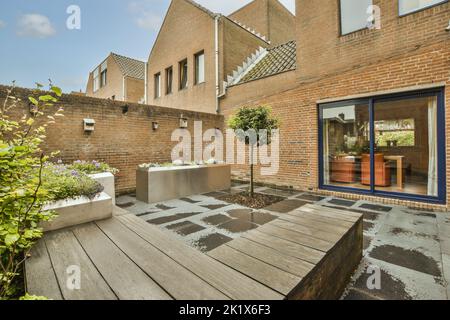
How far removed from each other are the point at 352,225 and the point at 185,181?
4008mm

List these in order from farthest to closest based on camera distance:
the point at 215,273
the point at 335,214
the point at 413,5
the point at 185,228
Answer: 1. the point at 413,5
2. the point at 185,228
3. the point at 335,214
4. the point at 215,273

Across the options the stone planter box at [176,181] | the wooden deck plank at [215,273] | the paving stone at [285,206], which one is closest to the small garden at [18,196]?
the wooden deck plank at [215,273]

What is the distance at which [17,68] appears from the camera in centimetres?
323

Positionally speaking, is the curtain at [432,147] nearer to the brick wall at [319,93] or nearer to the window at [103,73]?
the brick wall at [319,93]

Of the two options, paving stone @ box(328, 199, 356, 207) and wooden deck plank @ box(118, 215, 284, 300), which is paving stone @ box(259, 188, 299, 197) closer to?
paving stone @ box(328, 199, 356, 207)

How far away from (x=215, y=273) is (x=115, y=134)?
17.6 feet

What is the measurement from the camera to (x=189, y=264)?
1.29 metres

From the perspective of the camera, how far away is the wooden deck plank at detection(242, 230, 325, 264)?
1412mm

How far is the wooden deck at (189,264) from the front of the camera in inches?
41.6

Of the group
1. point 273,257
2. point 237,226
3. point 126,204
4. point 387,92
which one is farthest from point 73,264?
point 387,92

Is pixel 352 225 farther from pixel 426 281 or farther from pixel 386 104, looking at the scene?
pixel 386 104

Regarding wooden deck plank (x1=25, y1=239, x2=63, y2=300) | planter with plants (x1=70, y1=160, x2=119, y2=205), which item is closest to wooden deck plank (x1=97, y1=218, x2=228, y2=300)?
wooden deck plank (x1=25, y1=239, x2=63, y2=300)

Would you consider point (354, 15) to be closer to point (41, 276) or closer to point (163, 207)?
point (163, 207)
